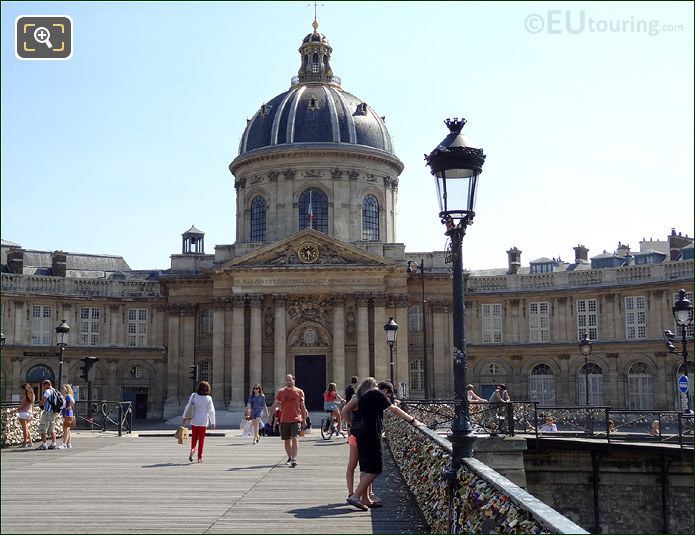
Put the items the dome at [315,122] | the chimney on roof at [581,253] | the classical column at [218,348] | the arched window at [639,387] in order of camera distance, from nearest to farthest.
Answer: the arched window at [639,387] → the classical column at [218,348] → the dome at [315,122] → the chimney on roof at [581,253]

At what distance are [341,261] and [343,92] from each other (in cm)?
1767

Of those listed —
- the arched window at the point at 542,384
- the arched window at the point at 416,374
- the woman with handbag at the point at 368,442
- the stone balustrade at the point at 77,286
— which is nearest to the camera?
the woman with handbag at the point at 368,442

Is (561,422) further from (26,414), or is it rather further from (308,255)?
(308,255)

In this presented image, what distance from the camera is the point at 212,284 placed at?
60062mm

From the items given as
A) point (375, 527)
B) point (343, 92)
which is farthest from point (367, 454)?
point (343, 92)

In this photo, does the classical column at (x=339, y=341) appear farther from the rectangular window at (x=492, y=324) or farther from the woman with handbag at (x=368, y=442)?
the woman with handbag at (x=368, y=442)

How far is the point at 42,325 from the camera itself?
61062 mm

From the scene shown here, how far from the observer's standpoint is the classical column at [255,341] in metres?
55.0

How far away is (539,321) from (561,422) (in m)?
25.6

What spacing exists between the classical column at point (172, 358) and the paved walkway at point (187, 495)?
116 ft

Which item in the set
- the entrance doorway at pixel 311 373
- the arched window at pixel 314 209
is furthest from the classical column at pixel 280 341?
the arched window at pixel 314 209

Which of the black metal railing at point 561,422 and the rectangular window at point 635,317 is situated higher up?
the rectangular window at point 635,317

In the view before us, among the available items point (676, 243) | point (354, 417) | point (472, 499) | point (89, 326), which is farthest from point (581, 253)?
point (472, 499)

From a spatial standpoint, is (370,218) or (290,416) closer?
(290,416)
